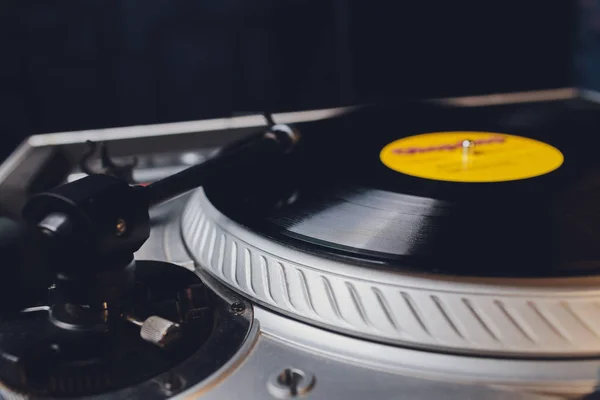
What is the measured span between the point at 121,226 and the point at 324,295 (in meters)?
0.15

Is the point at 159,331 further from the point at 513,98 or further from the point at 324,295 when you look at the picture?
the point at 513,98

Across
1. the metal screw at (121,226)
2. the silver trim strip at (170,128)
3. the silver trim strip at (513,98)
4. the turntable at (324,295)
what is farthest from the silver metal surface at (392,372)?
the silver trim strip at (513,98)

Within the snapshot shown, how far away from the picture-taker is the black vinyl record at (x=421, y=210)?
458 millimetres

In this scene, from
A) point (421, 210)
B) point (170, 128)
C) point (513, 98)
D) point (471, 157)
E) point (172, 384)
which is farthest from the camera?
point (513, 98)

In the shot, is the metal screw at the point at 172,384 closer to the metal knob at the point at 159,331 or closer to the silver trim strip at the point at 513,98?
Answer: the metal knob at the point at 159,331

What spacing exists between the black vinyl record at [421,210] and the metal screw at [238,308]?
61 mm

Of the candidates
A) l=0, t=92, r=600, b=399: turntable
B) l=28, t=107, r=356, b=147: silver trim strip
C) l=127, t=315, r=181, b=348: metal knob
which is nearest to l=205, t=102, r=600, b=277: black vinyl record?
l=0, t=92, r=600, b=399: turntable

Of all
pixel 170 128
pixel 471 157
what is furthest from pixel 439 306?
pixel 170 128

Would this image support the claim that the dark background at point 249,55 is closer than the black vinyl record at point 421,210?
No

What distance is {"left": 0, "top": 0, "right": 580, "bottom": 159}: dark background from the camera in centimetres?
93

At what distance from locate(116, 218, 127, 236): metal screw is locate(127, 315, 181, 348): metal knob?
6 cm

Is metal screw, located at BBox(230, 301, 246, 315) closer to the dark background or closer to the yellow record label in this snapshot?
the yellow record label

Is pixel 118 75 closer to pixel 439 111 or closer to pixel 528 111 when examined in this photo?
pixel 439 111

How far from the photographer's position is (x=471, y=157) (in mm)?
742
